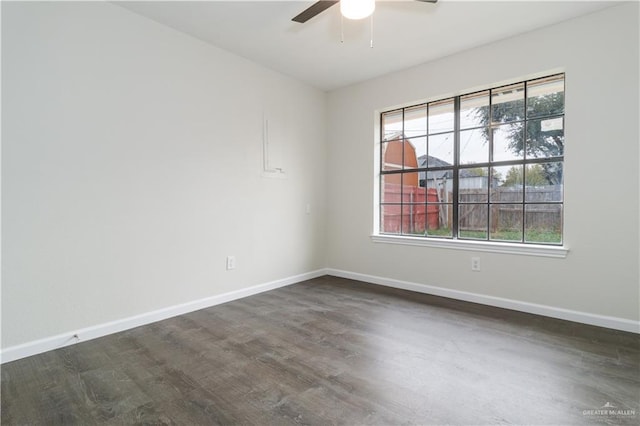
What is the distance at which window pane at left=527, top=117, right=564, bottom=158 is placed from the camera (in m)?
2.93

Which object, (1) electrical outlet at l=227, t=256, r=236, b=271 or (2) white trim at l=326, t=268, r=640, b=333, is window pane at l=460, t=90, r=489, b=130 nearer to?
(2) white trim at l=326, t=268, r=640, b=333

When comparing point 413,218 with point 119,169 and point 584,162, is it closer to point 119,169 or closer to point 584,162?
point 584,162

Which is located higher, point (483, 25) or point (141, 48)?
point (483, 25)

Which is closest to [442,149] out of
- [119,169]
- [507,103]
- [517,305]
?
[507,103]

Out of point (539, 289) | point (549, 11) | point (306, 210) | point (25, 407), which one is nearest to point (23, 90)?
point (25, 407)

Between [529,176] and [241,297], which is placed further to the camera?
[241,297]

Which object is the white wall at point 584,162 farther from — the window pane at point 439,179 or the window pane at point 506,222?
the window pane at point 439,179

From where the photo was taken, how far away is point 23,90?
85.1 inches

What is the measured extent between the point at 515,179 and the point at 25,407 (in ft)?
13.3

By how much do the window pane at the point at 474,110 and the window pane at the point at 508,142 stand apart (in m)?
0.19

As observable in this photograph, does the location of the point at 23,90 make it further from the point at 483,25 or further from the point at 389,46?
the point at 483,25

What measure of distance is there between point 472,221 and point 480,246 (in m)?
0.31

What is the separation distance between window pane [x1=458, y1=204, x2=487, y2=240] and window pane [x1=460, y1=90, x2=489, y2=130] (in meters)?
0.89

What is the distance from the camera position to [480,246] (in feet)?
10.7
